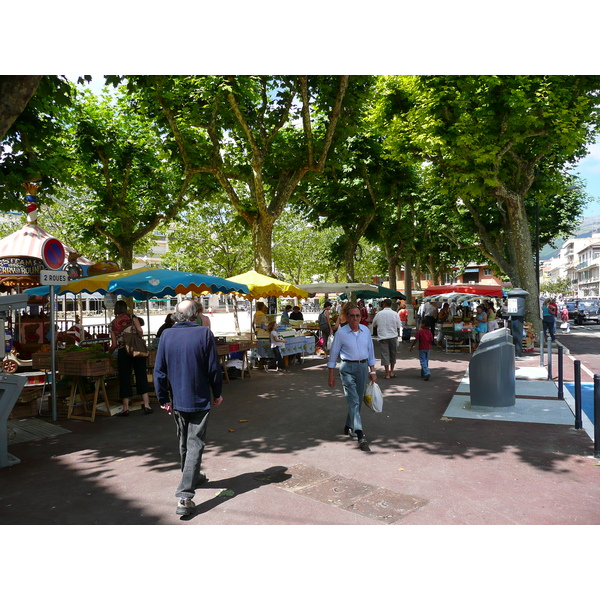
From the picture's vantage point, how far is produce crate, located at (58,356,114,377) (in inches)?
309

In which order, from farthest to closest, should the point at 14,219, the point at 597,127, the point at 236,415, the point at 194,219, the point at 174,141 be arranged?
the point at 14,219 → the point at 194,219 → the point at 597,127 → the point at 174,141 → the point at 236,415

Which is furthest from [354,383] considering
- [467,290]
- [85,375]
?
[467,290]

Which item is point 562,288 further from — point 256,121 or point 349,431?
point 349,431

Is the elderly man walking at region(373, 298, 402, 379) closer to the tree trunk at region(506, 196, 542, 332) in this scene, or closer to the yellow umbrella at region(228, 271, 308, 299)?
the yellow umbrella at region(228, 271, 308, 299)

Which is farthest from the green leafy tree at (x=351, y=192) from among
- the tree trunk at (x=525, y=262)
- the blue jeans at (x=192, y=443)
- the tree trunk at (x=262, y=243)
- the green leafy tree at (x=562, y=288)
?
the green leafy tree at (x=562, y=288)

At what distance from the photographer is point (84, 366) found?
25.8ft

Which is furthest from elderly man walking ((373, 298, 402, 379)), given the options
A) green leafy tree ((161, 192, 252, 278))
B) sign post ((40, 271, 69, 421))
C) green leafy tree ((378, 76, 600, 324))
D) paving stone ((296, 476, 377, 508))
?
green leafy tree ((161, 192, 252, 278))

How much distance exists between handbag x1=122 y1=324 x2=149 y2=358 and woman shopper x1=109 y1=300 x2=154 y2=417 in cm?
7

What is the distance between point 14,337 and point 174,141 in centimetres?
749

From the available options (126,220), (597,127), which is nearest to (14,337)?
(126,220)

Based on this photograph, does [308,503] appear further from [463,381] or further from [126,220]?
[126,220]

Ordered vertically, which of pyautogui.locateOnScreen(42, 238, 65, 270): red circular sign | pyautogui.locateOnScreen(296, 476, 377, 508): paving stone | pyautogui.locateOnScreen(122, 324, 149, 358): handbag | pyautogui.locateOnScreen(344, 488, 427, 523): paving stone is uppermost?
pyautogui.locateOnScreen(42, 238, 65, 270): red circular sign

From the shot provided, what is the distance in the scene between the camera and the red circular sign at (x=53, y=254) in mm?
9266

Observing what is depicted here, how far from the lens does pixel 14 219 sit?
32719mm
